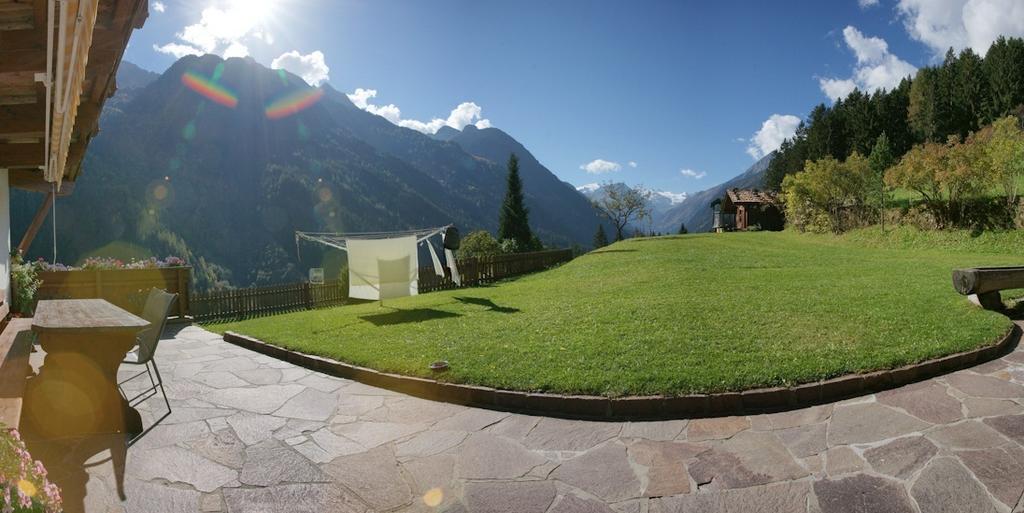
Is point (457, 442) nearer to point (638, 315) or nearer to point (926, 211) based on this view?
point (638, 315)

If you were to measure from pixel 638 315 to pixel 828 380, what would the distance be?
3.35 metres

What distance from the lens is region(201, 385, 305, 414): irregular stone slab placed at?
457cm

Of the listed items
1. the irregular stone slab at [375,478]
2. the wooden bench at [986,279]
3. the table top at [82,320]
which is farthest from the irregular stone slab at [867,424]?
the table top at [82,320]

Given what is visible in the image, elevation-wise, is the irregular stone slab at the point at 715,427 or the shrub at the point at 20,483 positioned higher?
the shrub at the point at 20,483

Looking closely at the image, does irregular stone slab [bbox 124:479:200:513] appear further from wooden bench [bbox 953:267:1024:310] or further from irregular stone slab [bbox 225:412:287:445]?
wooden bench [bbox 953:267:1024:310]

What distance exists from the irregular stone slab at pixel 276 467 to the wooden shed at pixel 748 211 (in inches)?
2079

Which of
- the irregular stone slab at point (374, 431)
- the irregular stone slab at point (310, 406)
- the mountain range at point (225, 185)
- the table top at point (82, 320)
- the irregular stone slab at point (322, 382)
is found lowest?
the irregular stone slab at point (374, 431)

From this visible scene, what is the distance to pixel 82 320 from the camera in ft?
13.1

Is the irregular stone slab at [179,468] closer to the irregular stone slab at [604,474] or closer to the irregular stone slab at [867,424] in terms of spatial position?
the irregular stone slab at [604,474]

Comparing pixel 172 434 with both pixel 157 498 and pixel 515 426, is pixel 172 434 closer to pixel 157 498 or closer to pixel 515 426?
pixel 157 498

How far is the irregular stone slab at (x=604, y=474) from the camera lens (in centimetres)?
296

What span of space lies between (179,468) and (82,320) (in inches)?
66.3

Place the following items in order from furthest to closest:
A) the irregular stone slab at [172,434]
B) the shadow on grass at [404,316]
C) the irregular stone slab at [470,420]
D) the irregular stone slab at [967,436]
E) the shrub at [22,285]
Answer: the shrub at [22,285] → the shadow on grass at [404,316] → the irregular stone slab at [470,420] → the irregular stone slab at [172,434] → the irregular stone slab at [967,436]

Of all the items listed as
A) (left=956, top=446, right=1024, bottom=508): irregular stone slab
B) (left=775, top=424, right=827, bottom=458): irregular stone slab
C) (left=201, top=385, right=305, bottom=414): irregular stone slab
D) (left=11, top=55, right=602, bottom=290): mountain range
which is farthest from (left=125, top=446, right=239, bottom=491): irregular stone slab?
(left=11, top=55, right=602, bottom=290): mountain range
